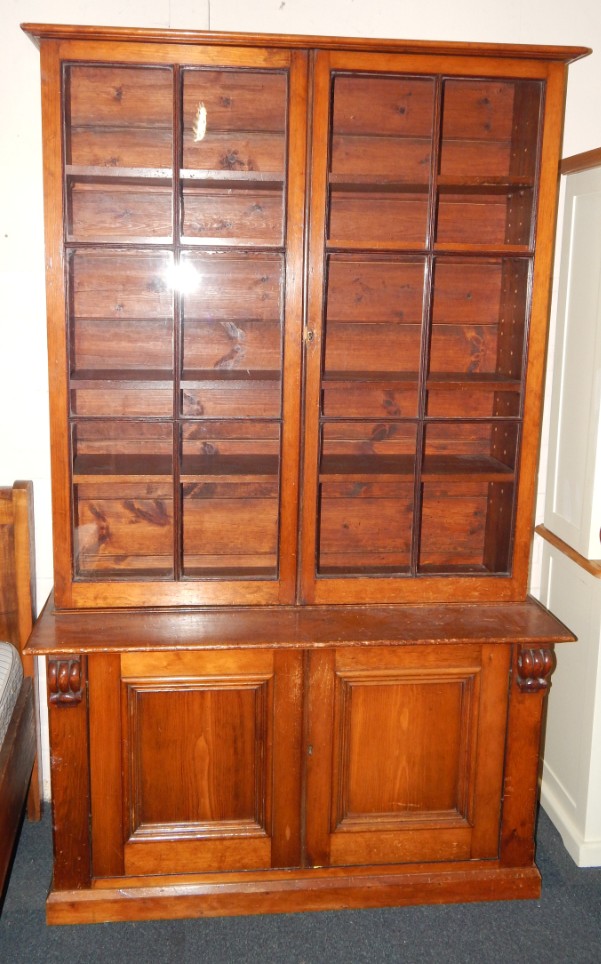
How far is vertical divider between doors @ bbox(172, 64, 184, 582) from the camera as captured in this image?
2.05 m

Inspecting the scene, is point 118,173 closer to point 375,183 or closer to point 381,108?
point 375,183

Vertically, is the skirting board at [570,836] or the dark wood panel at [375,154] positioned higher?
the dark wood panel at [375,154]

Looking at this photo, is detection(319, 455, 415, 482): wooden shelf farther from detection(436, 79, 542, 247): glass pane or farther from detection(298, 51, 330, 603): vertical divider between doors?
detection(436, 79, 542, 247): glass pane

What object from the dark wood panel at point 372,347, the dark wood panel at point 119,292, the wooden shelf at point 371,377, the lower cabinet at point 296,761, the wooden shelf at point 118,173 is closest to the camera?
the wooden shelf at point 118,173

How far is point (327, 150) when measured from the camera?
6.77ft

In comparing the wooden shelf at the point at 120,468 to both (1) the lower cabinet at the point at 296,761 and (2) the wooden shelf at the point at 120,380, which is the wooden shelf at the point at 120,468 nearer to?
(2) the wooden shelf at the point at 120,380

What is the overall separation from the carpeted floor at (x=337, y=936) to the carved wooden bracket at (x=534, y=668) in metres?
0.60

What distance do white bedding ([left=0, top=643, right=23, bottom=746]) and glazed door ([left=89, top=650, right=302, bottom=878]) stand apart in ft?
0.75

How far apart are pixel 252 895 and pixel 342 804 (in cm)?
32

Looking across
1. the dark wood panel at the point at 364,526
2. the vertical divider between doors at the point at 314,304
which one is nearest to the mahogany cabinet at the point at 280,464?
the vertical divider between doors at the point at 314,304

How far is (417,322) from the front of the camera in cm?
246

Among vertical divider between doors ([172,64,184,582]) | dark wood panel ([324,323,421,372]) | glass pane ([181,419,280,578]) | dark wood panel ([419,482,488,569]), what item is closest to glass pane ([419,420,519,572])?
dark wood panel ([419,482,488,569])

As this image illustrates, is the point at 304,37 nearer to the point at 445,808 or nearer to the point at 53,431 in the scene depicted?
the point at 53,431

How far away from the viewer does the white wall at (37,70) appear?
228 cm
